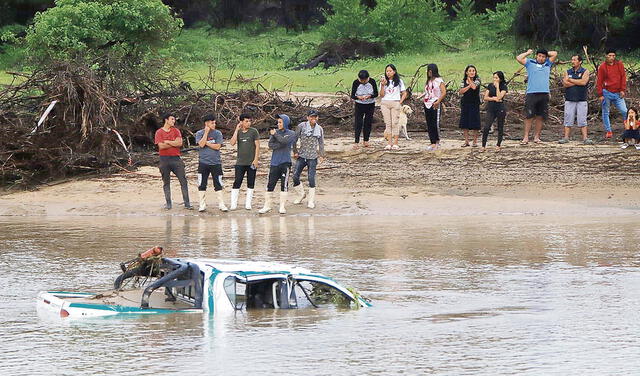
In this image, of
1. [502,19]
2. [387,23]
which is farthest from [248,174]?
[502,19]

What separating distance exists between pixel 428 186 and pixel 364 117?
2.68m

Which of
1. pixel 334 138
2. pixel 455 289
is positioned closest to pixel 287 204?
pixel 334 138

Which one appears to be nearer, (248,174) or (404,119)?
(248,174)

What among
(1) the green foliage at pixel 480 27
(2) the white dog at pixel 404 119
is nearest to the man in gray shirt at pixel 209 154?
(2) the white dog at pixel 404 119

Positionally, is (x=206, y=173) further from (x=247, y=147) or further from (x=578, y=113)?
(x=578, y=113)

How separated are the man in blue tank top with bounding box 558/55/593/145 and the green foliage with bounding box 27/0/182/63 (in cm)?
1033

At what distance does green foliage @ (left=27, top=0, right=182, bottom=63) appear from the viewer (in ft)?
99.9

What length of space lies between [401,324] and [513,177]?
32.5ft

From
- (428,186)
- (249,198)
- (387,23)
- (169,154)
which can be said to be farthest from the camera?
(387,23)

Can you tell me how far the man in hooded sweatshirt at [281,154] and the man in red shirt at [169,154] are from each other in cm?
147

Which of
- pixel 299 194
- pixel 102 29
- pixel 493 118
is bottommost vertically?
pixel 299 194

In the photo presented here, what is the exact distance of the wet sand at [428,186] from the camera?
21969mm

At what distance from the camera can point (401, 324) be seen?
13.7 m

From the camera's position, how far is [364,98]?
24.3 m
